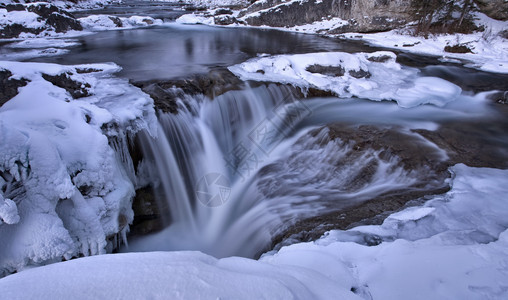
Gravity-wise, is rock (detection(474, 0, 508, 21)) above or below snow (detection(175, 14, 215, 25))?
above

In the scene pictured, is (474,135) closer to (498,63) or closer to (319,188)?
(319,188)

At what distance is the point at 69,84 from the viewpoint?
205 inches

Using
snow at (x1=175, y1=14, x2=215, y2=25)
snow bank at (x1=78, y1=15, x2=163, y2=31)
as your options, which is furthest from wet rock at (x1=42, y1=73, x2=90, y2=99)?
snow at (x1=175, y1=14, x2=215, y2=25)

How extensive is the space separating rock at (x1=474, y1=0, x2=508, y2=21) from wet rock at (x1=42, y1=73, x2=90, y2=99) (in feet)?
65.6

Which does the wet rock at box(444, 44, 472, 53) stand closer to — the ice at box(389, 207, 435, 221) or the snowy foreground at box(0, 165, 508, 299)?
the snowy foreground at box(0, 165, 508, 299)

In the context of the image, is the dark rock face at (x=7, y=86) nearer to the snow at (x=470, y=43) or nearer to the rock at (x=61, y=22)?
the rock at (x=61, y=22)

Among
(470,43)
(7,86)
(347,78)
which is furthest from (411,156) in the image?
(470,43)

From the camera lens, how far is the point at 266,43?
14.1 meters

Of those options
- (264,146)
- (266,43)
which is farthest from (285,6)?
(264,146)

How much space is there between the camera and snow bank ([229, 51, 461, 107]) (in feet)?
25.8

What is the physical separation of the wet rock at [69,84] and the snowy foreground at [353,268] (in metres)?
4.71

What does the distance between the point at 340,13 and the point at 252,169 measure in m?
18.8

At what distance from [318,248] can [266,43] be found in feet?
43.3

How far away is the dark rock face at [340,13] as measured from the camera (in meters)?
17.2
